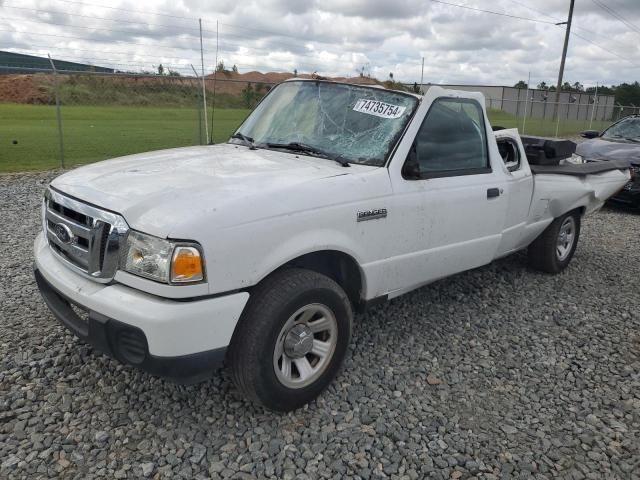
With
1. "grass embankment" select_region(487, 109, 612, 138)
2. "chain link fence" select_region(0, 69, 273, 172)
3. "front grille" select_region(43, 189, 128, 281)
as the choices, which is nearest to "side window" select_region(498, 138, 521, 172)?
"front grille" select_region(43, 189, 128, 281)

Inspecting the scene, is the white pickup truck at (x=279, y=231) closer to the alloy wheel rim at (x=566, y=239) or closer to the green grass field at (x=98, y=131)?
the alloy wheel rim at (x=566, y=239)

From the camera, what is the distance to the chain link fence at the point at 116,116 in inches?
533

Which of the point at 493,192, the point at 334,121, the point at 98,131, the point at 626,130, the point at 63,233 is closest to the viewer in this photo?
the point at 63,233

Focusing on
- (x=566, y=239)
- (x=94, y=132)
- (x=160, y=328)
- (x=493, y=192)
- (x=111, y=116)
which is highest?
(x=493, y=192)

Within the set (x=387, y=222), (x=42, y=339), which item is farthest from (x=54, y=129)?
(x=387, y=222)

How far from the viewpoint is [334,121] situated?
12.8 ft

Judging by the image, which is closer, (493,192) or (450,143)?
(450,143)

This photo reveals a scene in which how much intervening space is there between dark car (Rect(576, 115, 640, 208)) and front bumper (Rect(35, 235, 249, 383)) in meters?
8.70

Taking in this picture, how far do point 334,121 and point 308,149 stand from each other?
1.01ft

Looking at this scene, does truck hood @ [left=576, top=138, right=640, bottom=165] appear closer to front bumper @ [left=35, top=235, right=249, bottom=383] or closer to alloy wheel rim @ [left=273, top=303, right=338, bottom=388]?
alloy wheel rim @ [left=273, top=303, right=338, bottom=388]

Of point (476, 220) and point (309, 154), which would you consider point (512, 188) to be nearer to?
point (476, 220)

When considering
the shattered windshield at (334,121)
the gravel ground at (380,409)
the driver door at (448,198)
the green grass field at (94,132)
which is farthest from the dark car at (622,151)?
the green grass field at (94,132)

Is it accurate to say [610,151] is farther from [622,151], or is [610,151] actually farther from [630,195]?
[630,195]

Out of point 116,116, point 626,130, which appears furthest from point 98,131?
point 626,130
